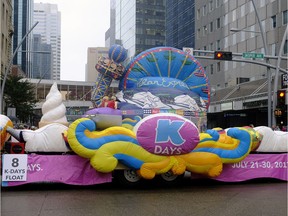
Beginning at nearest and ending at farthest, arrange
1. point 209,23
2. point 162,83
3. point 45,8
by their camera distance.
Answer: point 162,83
point 209,23
point 45,8

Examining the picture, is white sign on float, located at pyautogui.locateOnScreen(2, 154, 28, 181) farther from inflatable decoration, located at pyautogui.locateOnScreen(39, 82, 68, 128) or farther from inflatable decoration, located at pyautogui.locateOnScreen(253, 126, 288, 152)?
inflatable decoration, located at pyautogui.locateOnScreen(253, 126, 288, 152)

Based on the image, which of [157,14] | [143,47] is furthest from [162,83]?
[157,14]

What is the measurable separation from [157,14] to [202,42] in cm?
4935

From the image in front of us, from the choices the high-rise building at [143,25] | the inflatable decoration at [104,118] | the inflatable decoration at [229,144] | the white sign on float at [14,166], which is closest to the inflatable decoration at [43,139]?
the white sign on float at [14,166]

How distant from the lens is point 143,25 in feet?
320

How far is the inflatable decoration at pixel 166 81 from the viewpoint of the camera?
13023 mm

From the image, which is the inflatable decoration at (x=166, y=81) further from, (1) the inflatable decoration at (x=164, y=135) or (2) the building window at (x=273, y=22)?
(2) the building window at (x=273, y=22)

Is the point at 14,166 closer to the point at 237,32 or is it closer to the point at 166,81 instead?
the point at 166,81

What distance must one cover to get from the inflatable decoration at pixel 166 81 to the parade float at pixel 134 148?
0.07 meters

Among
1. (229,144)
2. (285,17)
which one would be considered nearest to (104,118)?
(229,144)

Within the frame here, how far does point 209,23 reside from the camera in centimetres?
5266

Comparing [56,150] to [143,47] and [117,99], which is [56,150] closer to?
[117,99]

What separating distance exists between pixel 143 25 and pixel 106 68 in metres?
84.3

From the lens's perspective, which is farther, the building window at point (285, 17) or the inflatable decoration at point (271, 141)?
the building window at point (285, 17)
